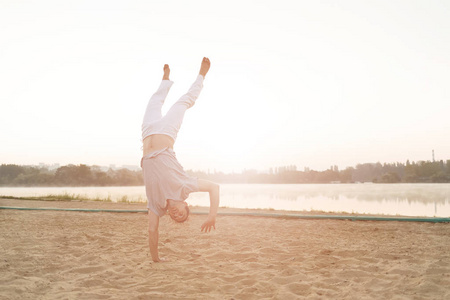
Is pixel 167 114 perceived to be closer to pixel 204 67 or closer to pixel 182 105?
pixel 182 105

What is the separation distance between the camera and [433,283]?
13.8ft

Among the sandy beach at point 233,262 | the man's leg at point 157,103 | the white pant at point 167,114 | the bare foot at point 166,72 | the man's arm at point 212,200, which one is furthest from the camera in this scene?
the bare foot at point 166,72

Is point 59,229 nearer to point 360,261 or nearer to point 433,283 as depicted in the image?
point 360,261

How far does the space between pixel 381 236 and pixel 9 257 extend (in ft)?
23.6

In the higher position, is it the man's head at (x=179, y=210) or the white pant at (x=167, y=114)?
the white pant at (x=167, y=114)

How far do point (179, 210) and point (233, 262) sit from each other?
1505 mm

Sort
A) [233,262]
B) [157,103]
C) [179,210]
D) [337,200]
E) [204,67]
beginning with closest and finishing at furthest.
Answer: [179,210]
[157,103]
[204,67]
[233,262]
[337,200]

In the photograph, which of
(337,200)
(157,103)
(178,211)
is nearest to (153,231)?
(178,211)

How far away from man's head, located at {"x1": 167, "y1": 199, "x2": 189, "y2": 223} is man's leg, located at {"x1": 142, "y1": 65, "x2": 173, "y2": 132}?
124cm

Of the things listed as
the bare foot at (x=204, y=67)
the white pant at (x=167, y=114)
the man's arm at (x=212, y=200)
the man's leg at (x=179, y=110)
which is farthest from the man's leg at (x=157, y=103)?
the man's arm at (x=212, y=200)

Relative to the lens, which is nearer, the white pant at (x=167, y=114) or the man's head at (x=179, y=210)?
the man's head at (x=179, y=210)

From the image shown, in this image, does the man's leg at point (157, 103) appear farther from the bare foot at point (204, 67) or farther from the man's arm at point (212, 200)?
the man's arm at point (212, 200)

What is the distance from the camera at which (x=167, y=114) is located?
4910 millimetres

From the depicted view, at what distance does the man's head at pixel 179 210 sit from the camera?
4631mm
